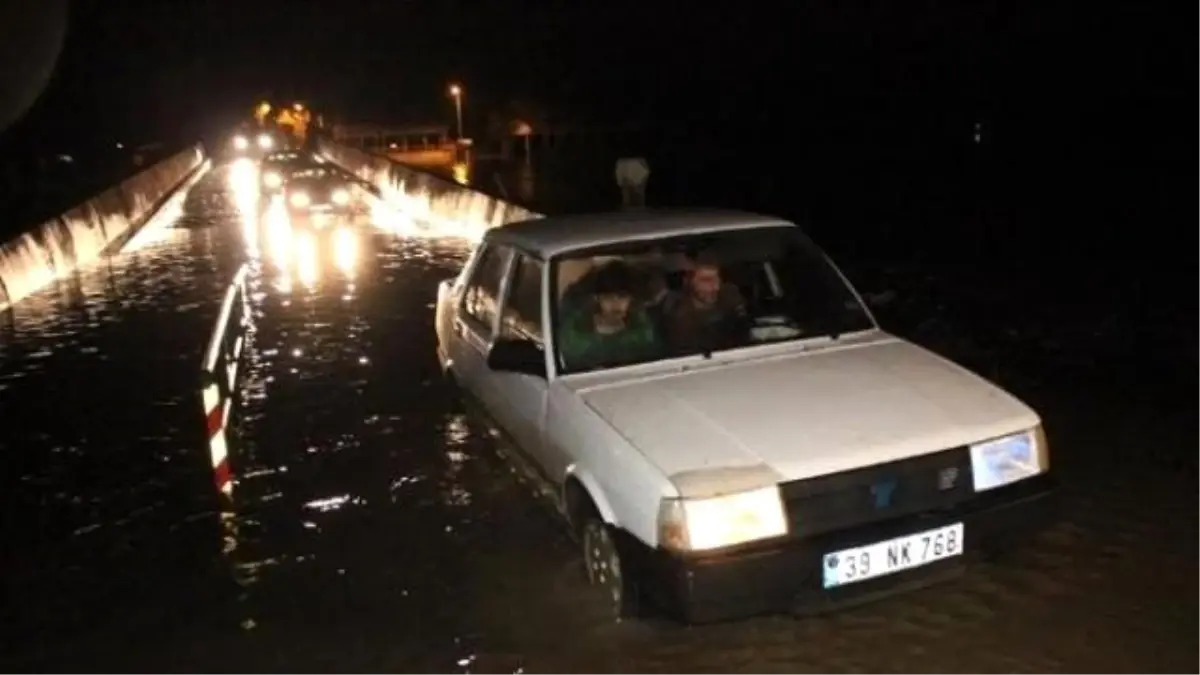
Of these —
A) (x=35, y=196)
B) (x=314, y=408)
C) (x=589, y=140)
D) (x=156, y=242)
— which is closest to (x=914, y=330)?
(x=314, y=408)

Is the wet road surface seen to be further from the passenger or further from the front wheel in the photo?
the passenger

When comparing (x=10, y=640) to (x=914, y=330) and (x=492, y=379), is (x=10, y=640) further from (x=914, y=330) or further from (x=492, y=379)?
(x=914, y=330)

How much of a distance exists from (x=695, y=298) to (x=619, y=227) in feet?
2.10

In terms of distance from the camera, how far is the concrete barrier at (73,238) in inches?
720

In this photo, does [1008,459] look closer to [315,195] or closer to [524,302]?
[524,302]

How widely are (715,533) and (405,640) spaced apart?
1.51 metres

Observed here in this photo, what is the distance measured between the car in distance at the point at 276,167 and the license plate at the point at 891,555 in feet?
95.9

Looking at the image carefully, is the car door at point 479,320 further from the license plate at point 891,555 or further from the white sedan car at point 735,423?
the license plate at point 891,555

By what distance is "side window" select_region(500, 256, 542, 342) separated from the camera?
662 cm

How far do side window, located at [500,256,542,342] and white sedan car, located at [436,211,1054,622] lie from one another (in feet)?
0.04

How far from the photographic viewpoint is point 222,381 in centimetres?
959

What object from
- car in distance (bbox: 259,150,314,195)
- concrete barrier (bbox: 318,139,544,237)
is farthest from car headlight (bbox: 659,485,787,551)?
car in distance (bbox: 259,150,314,195)

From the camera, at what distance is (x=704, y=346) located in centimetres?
627

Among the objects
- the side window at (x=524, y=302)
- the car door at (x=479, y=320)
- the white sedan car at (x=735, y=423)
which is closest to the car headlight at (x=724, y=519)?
the white sedan car at (x=735, y=423)
